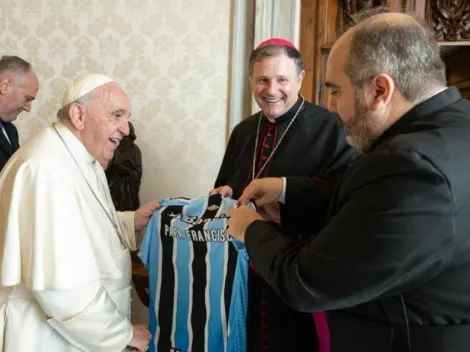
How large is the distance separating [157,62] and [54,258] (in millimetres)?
1776

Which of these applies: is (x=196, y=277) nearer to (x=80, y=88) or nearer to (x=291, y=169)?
(x=291, y=169)

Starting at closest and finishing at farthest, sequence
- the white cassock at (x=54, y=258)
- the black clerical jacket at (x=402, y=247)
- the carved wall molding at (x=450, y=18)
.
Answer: the black clerical jacket at (x=402, y=247) → the white cassock at (x=54, y=258) → the carved wall molding at (x=450, y=18)

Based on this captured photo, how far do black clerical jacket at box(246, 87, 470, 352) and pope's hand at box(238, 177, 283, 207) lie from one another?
577 mm

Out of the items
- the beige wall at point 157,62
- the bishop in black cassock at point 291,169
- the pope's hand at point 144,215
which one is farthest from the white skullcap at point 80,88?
the beige wall at point 157,62

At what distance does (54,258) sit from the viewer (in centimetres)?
145

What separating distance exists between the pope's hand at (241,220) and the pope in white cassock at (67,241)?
0.47 metres

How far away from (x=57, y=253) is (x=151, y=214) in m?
0.53

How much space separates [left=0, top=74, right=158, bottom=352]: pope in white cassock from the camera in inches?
57.4

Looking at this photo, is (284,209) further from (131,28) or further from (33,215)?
(131,28)

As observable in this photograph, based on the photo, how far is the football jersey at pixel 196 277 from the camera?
181 cm

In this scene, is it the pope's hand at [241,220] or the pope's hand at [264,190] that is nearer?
the pope's hand at [241,220]

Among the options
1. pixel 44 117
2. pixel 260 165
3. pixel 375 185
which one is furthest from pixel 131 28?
pixel 375 185

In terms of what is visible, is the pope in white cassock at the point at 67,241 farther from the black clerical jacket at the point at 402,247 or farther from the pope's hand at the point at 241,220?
the black clerical jacket at the point at 402,247

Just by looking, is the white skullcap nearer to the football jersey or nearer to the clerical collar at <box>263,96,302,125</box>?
the football jersey
